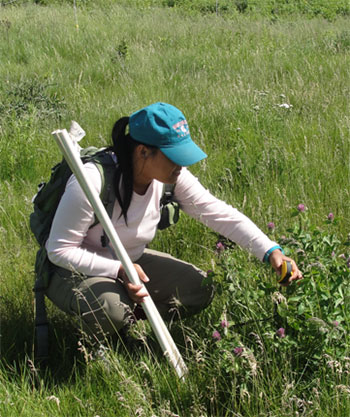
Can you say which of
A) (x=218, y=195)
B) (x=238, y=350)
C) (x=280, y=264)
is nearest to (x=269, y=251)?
(x=280, y=264)

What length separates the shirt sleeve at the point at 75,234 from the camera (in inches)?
93.7

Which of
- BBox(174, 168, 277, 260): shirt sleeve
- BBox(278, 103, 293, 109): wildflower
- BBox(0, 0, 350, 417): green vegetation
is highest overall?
BBox(174, 168, 277, 260): shirt sleeve

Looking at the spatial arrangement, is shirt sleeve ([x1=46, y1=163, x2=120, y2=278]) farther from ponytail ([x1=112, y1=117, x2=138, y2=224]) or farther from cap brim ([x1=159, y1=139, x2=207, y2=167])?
cap brim ([x1=159, y1=139, x2=207, y2=167])

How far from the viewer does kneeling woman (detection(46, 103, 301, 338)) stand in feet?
7.73

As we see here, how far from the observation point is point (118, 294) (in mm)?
2529

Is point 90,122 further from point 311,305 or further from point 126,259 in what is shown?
point 311,305

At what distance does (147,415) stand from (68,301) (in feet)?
2.33

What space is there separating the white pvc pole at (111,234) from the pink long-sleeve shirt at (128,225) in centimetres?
18

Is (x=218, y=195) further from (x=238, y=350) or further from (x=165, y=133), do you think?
(x=238, y=350)

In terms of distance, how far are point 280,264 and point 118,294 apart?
749 millimetres

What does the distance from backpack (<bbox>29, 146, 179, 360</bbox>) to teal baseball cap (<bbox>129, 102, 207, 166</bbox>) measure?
218 millimetres

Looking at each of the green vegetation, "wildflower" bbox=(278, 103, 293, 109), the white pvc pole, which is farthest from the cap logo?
"wildflower" bbox=(278, 103, 293, 109)

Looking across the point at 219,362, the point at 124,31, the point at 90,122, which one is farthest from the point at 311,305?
the point at 124,31

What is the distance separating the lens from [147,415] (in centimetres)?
216
